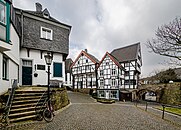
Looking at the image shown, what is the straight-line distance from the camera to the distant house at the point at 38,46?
1395 cm

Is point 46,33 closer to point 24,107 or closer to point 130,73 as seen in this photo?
point 24,107

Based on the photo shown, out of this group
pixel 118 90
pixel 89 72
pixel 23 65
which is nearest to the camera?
pixel 23 65

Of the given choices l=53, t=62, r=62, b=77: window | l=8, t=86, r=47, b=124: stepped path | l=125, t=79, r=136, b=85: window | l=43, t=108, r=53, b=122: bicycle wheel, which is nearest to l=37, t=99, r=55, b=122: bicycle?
l=43, t=108, r=53, b=122: bicycle wheel

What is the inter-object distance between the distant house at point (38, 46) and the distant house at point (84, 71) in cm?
1688

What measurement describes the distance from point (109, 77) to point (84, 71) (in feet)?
20.3

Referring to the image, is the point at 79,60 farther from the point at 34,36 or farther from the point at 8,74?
the point at 8,74

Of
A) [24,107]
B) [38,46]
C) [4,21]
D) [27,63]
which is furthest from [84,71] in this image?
[24,107]

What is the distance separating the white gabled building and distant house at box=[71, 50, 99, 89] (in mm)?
1514

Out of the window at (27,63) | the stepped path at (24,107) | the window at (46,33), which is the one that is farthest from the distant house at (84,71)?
the stepped path at (24,107)

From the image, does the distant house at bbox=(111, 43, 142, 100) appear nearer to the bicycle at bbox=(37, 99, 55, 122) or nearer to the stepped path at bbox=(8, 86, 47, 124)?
the stepped path at bbox=(8, 86, 47, 124)

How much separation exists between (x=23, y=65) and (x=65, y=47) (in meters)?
4.88

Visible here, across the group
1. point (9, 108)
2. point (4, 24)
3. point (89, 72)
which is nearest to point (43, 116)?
point (9, 108)

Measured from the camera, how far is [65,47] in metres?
16.8

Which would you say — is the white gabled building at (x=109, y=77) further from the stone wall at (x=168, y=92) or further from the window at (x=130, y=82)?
the stone wall at (x=168, y=92)
